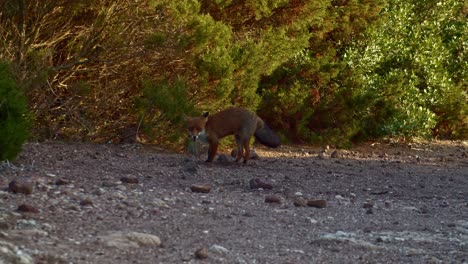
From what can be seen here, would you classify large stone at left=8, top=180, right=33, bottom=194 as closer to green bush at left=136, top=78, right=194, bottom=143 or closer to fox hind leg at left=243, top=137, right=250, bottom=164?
fox hind leg at left=243, top=137, right=250, bottom=164

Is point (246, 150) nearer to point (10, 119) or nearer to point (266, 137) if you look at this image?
point (266, 137)

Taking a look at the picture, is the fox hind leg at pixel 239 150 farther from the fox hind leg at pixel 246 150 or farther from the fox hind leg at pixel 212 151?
the fox hind leg at pixel 212 151

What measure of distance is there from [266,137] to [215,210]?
6.12 m

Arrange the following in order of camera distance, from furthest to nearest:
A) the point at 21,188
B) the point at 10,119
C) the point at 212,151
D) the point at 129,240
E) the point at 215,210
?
the point at 212,151, the point at 10,119, the point at 215,210, the point at 21,188, the point at 129,240

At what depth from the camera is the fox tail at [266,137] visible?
14654 mm

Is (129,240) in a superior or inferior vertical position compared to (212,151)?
inferior

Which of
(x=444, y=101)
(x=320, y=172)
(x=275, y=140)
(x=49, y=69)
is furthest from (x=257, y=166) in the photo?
(x=444, y=101)

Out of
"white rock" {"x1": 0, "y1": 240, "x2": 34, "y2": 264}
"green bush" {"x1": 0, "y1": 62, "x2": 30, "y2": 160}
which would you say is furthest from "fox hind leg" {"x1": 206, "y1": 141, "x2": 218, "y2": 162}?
"white rock" {"x1": 0, "y1": 240, "x2": 34, "y2": 264}

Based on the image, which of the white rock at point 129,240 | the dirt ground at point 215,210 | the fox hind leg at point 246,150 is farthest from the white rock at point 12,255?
the fox hind leg at point 246,150

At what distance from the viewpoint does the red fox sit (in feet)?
43.4

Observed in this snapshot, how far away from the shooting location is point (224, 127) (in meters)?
13.4

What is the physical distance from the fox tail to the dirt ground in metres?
0.59

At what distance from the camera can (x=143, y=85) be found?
14219 mm

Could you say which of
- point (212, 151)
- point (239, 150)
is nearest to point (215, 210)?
point (212, 151)
